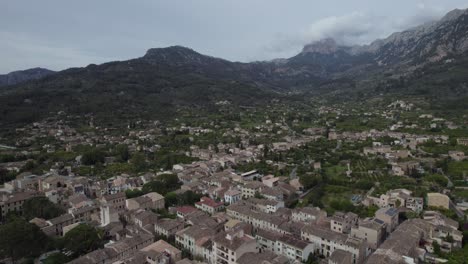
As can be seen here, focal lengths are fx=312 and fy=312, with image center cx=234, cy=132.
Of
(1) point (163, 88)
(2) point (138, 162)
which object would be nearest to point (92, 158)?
(2) point (138, 162)

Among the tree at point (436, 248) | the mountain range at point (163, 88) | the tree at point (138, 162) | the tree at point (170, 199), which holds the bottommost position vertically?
the tree at point (436, 248)

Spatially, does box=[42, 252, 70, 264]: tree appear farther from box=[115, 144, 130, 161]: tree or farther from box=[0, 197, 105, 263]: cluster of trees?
box=[115, 144, 130, 161]: tree

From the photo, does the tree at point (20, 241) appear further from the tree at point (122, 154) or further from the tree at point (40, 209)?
the tree at point (122, 154)

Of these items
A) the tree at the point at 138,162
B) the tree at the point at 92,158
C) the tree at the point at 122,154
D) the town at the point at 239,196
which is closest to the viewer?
the town at the point at 239,196

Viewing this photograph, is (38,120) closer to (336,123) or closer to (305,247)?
(336,123)

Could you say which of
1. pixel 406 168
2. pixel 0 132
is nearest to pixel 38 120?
pixel 0 132

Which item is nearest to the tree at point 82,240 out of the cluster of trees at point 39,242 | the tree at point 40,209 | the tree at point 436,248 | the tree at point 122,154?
the cluster of trees at point 39,242

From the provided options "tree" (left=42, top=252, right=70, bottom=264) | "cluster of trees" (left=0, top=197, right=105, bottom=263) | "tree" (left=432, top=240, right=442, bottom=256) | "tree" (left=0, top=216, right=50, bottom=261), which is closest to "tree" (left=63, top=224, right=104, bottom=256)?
"cluster of trees" (left=0, top=197, right=105, bottom=263)
